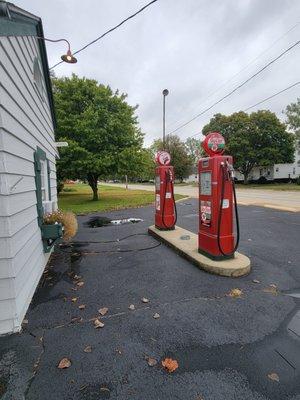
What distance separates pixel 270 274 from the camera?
442cm

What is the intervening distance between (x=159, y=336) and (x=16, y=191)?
2.40 m

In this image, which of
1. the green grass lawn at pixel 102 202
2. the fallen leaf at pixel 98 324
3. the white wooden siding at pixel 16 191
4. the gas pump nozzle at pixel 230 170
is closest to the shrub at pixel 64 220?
the white wooden siding at pixel 16 191

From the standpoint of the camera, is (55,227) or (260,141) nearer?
(55,227)

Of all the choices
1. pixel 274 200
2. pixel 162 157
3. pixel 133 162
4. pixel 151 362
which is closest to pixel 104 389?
pixel 151 362

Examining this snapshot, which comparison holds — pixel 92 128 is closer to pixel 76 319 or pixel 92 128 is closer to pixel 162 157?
pixel 162 157

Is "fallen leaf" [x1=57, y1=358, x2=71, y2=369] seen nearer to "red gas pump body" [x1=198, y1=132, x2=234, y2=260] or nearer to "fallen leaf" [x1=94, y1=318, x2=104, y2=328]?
"fallen leaf" [x1=94, y1=318, x2=104, y2=328]

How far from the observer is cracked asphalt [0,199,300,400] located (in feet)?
6.99

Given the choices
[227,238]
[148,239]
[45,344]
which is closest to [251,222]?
[148,239]

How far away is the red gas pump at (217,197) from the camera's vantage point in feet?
14.7

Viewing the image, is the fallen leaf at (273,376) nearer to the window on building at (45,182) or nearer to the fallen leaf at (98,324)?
the fallen leaf at (98,324)

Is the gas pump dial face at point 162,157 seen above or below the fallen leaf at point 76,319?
above

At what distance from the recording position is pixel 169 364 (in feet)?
7.75

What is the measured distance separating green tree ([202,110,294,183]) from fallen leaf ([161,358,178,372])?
126 feet

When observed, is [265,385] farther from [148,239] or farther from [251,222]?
[251,222]
